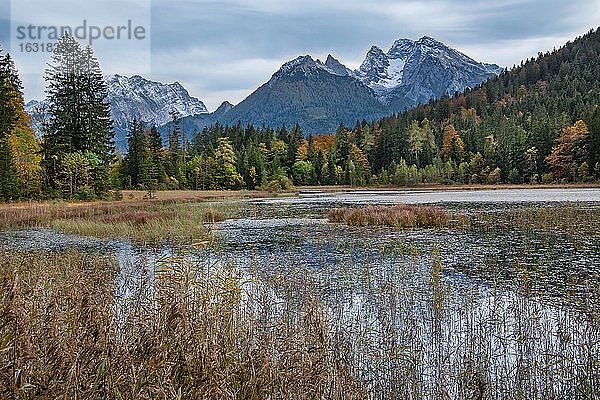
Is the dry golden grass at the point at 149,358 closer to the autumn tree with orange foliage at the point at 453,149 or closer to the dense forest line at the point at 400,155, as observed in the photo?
the dense forest line at the point at 400,155

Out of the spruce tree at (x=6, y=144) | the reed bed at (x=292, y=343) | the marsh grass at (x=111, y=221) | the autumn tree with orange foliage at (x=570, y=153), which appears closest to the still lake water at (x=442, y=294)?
the reed bed at (x=292, y=343)

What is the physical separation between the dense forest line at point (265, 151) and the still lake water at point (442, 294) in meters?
29.0

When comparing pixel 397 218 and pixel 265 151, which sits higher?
pixel 265 151

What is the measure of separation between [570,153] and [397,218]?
80.3m

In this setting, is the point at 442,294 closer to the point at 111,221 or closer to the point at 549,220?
the point at 549,220

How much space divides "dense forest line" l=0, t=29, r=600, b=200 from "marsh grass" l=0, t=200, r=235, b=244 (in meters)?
7.96

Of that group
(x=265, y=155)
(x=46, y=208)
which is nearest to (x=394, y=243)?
(x=46, y=208)

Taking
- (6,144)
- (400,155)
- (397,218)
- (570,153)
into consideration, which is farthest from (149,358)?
(400,155)

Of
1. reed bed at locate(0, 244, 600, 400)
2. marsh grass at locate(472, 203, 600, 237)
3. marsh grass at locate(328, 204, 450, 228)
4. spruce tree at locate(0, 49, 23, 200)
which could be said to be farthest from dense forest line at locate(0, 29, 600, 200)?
reed bed at locate(0, 244, 600, 400)

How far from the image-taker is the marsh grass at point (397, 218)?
105 feet

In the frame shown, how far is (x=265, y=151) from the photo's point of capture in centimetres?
12419

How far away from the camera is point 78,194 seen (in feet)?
170

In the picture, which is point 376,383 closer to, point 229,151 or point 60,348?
point 60,348

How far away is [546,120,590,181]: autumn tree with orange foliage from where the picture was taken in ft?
319
